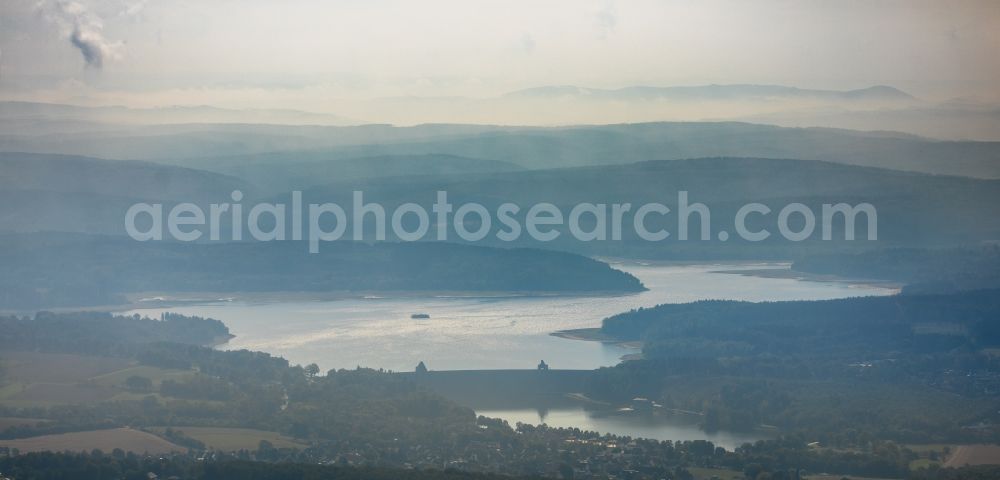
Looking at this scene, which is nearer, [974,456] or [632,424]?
[974,456]

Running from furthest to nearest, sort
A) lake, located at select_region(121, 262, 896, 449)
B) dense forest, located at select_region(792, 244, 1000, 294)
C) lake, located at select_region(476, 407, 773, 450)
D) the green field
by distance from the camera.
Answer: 1. dense forest, located at select_region(792, 244, 1000, 294)
2. lake, located at select_region(121, 262, 896, 449)
3. lake, located at select_region(476, 407, 773, 450)
4. the green field

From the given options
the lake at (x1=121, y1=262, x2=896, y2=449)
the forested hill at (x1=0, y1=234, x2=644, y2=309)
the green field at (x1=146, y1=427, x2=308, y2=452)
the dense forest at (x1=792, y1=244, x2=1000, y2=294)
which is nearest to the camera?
the green field at (x1=146, y1=427, x2=308, y2=452)

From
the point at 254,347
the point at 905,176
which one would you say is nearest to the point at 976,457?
the point at 254,347

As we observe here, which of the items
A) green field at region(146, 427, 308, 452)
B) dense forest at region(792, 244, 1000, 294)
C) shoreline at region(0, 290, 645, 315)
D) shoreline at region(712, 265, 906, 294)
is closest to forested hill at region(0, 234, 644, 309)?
shoreline at region(0, 290, 645, 315)

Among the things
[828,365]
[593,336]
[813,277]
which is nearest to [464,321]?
[593,336]

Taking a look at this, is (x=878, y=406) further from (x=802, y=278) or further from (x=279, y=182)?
(x=279, y=182)

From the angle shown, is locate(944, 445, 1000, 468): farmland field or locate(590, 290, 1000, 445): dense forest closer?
locate(944, 445, 1000, 468): farmland field

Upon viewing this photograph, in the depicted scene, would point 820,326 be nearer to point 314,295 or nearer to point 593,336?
point 593,336

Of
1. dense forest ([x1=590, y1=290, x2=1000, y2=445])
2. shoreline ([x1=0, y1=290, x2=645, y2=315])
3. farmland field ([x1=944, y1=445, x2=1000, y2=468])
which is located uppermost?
A: shoreline ([x1=0, y1=290, x2=645, y2=315])

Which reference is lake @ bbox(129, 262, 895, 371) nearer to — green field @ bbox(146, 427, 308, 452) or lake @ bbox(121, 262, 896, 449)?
lake @ bbox(121, 262, 896, 449)
